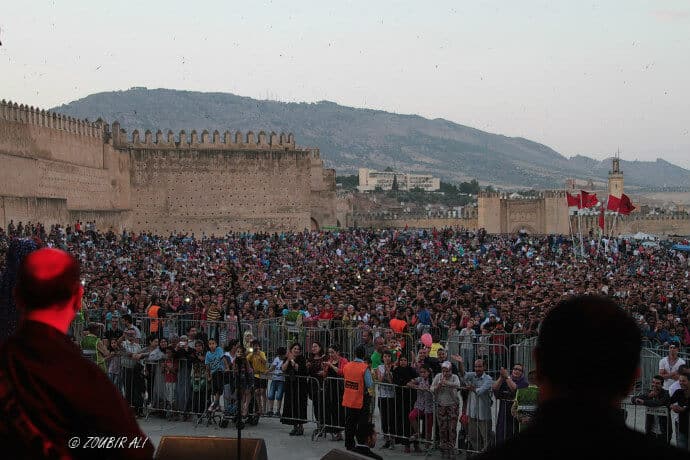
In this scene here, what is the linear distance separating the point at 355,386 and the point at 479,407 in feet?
3.94

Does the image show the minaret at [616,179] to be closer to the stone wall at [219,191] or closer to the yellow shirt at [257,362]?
the stone wall at [219,191]

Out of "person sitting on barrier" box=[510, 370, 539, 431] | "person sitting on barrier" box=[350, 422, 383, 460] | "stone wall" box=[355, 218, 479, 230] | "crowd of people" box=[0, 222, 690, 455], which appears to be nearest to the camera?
"person sitting on barrier" box=[510, 370, 539, 431]

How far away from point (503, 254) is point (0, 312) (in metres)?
26.4

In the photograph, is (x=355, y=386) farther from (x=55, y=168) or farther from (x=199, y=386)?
(x=55, y=168)

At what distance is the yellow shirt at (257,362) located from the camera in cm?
1159

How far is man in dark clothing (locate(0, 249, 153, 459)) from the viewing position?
8.17 ft

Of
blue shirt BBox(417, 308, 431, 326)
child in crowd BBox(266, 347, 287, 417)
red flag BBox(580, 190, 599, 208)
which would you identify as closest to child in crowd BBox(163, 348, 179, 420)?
child in crowd BBox(266, 347, 287, 417)

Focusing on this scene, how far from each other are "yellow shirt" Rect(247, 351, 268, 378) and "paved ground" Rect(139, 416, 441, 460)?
63 cm

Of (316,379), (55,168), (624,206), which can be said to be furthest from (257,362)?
(55,168)

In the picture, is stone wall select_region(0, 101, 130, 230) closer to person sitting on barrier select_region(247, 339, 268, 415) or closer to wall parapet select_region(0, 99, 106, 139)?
wall parapet select_region(0, 99, 106, 139)

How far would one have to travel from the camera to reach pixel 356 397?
9.87m

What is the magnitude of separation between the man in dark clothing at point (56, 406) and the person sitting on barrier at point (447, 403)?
7441 millimetres

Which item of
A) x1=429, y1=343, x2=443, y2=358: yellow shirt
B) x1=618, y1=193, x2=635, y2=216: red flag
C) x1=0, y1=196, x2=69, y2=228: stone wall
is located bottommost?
x1=429, y1=343, x2=443, y2=358: yellow shirt

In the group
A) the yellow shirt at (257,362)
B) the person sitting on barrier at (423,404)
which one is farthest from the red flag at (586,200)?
the person sitting on barrier at (423,404)
